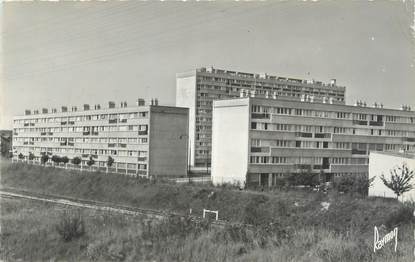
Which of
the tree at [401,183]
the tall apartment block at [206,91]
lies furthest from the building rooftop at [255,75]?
the tree at [401,183]

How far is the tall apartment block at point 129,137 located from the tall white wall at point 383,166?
30295mm

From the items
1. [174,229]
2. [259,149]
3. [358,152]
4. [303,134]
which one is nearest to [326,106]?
[303,134]

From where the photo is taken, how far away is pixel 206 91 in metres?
88.2

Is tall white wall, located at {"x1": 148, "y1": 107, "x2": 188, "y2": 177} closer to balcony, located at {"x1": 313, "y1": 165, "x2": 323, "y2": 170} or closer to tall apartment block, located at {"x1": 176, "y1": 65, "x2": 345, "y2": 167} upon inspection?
tall apartment block, located at {"x1": 176, "y1": 65, "x2": 345, "y2": 167}

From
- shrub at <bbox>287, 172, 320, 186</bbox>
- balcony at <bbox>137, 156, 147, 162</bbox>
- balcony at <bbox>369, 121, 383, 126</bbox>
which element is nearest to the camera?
shrub at <bbox>287, 172, 320, 186</bbox>

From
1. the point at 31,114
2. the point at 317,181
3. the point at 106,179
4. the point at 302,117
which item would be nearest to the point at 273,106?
the point at 302,117

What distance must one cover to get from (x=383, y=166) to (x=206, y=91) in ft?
157

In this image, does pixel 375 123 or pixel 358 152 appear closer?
pixel 358 152

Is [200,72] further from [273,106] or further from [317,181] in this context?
[317,181]

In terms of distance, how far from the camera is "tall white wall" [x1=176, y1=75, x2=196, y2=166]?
86812 mm

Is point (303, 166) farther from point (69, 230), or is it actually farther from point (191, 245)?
point (191, 245)

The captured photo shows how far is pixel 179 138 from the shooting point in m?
68.6

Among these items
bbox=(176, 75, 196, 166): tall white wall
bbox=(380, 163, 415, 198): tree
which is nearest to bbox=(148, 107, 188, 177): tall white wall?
bbox=(176, 75, 196, 166): tall white wall

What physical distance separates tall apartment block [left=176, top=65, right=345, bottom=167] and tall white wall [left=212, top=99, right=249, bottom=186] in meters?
24.0
